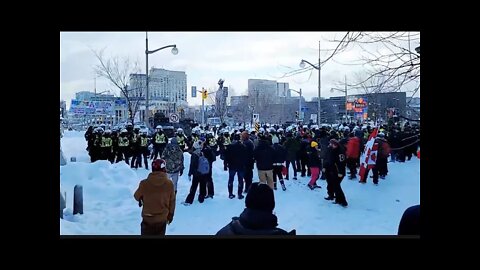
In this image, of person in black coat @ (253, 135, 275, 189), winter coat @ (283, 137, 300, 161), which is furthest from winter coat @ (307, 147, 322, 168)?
winter coat @ (283, 137, 300, 161)

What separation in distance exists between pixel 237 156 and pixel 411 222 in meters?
7.28

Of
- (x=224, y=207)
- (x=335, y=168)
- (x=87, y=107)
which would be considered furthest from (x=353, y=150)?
(x=87, y=107)

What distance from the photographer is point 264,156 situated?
10477 mm

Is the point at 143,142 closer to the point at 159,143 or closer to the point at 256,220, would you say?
the point at 159,143

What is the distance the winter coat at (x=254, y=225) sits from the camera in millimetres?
3391

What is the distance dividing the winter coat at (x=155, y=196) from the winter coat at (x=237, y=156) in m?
4.93

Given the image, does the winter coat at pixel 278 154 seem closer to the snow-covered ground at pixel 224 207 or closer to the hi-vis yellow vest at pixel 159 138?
the snow-covered ground at pixel 224 207

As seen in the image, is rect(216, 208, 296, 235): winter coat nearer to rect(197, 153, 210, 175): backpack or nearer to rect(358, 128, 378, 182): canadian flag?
rect(197, 153, 210, 175): backpack

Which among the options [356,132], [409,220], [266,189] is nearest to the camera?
[409,220]

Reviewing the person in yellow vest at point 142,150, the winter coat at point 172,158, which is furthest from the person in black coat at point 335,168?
the person in yellow vest at point 142,150
